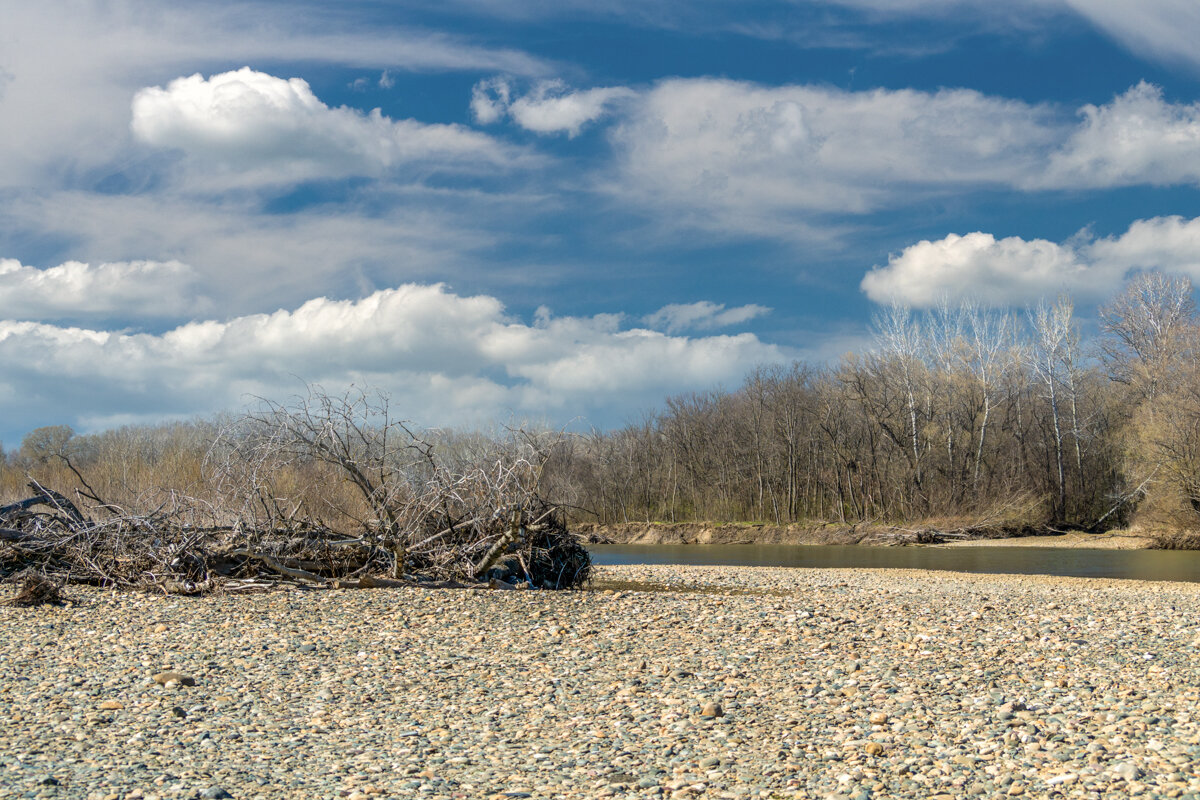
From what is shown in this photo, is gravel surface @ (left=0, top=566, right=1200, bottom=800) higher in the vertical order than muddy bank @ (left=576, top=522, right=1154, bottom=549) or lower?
higher

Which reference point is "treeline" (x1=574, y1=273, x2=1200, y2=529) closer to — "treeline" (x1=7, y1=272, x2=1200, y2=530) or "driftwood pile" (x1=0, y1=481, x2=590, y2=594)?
"treeline" (x1=7, y1=272, x2=1200, y2=530)

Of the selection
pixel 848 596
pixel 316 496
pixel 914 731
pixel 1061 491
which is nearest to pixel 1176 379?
pixel 1061 491

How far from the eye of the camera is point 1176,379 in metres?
44.2

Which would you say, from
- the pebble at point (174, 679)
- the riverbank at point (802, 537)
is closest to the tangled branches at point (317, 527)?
the pebble at point (174, 679)

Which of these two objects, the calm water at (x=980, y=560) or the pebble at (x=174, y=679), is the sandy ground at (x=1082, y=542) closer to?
the calm water at (x=980, y=560)

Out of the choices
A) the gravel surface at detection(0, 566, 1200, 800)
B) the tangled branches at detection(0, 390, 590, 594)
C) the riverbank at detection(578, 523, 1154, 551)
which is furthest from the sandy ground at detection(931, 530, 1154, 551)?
the tangled branches at detection(0, 390, 590, 594)

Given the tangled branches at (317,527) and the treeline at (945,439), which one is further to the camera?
the treeline at (945,439)

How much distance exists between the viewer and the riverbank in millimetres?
45469

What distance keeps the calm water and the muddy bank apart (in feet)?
7.84

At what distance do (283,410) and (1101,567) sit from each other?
92.4ft

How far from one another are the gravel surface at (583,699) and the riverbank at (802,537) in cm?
2860

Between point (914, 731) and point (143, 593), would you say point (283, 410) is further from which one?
point (914, 731)

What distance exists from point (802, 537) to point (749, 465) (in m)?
9.99

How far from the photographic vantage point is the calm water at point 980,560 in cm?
2916
